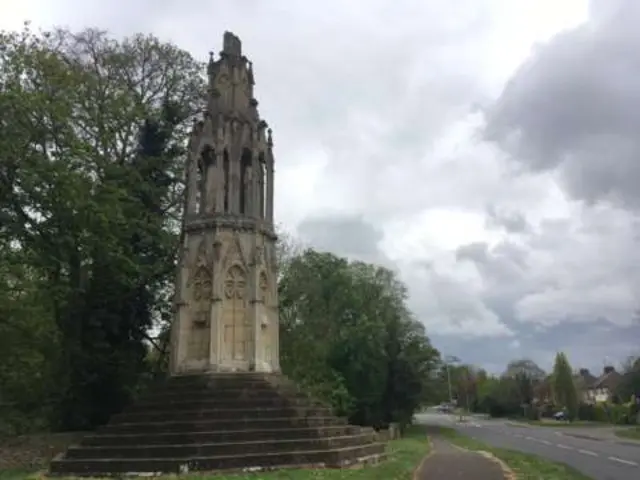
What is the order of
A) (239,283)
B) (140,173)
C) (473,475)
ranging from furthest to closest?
(140,173)
(239,283)
(473,475)

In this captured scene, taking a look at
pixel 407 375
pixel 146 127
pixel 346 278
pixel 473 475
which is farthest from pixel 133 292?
pixel 346 278

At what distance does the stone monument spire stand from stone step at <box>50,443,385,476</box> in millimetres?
4073

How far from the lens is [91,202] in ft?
83.8

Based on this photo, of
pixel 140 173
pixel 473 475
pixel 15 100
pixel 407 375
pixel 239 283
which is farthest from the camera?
pixel 407 375

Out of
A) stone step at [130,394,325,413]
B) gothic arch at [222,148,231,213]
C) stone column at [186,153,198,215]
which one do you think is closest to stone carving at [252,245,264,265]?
gothic arch at [222,148,231,213]

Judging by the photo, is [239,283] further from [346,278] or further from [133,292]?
[346,278]

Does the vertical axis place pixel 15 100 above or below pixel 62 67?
below

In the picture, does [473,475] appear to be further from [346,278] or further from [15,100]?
[346,278]

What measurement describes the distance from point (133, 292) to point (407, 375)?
2859 centimetres

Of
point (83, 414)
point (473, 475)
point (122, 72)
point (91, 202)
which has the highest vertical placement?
Answer: point (122, 72)

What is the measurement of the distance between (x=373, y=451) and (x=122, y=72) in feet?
72.8

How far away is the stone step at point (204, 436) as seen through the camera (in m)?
16.8

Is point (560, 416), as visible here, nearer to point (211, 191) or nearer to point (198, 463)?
point (211, 191)

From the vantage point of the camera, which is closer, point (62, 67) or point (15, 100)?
point (15, 100)
